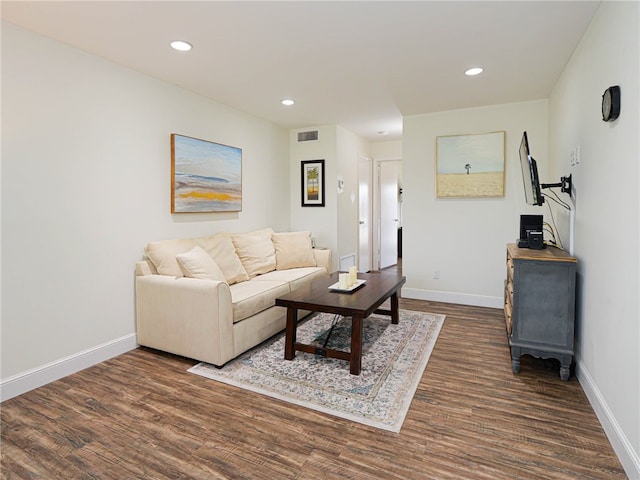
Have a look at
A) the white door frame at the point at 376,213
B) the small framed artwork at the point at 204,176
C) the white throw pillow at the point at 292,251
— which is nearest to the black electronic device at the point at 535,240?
the white throw pillow at the point at 292,251

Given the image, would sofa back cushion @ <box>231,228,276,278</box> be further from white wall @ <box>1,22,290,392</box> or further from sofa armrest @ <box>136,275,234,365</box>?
sofa armrest @ <box>136,275,234,365</box>

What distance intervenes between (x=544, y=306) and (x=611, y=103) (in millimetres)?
1309

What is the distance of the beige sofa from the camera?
2.68 m

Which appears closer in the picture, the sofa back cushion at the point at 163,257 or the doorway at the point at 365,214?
the sofa back cushion at the point at 163,257

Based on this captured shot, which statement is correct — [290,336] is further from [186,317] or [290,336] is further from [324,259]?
[324,259]

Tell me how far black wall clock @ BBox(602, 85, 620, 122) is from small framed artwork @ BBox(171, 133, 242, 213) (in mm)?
3250

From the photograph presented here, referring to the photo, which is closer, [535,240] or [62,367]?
[62,367]

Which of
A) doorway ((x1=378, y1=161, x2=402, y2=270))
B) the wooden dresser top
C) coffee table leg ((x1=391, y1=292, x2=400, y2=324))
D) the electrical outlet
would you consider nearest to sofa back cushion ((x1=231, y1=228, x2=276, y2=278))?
coffee table leg ((x1=391, y1=292, x2=400, y2=324))

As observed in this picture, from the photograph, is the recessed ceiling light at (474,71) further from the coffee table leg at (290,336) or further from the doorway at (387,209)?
the doorway at (387,209)

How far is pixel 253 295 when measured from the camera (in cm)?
303

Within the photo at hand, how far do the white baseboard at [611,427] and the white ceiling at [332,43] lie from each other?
2.27 m

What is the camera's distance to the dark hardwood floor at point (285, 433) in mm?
1669

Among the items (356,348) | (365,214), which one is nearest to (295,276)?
(356,348)

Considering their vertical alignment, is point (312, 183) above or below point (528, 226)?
above
